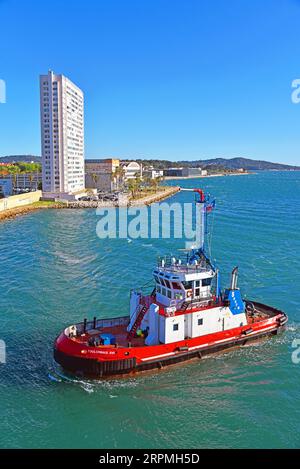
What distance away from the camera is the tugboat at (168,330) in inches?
674

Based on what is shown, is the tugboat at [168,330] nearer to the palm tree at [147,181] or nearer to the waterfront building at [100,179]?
the waterfront building at [100,179]

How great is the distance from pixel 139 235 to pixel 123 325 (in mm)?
30783

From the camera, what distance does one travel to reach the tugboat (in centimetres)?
1712

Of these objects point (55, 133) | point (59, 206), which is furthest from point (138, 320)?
point (55, 133)

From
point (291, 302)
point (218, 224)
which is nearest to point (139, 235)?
point (218, 224)

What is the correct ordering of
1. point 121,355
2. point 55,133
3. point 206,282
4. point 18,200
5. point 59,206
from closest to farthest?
point 121,355 → point 206,282 → point 18,200 → point 59,206 → point 55,133

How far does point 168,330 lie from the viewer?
59.0 feet

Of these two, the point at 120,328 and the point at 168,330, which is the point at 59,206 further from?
the point at 168,330

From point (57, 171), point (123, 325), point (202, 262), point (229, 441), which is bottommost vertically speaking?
point (229, 441)

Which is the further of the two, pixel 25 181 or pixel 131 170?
pixel 131 170

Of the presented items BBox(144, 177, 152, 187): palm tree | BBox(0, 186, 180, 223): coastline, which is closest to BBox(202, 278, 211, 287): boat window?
BBox(0, 186, 180, 223): coastline

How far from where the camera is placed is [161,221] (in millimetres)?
62594

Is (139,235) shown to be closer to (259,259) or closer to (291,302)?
(259,259)

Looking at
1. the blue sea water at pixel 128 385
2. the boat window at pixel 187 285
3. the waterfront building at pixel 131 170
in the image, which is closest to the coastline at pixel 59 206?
the blue sea water at pixel 128 385
